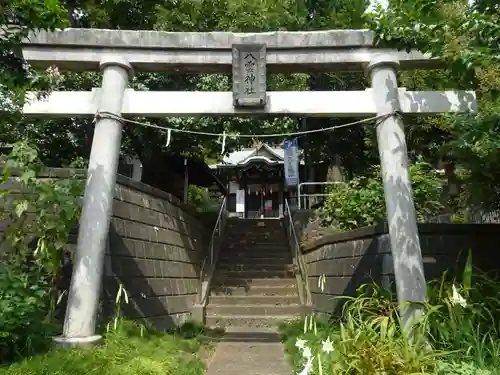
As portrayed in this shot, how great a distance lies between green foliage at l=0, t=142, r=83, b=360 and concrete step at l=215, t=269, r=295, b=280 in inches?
229

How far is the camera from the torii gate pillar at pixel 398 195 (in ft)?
17.7

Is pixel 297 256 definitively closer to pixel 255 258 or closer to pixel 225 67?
pixel 255 258

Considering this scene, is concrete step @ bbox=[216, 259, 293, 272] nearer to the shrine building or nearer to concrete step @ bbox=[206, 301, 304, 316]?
concrete step @ bbox=[206, 301, 304, 316]

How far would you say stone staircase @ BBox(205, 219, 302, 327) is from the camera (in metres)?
9.51

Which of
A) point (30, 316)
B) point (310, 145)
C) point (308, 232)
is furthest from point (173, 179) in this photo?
point (30, 316)

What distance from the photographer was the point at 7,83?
4.25 m

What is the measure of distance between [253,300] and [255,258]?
8.31ft

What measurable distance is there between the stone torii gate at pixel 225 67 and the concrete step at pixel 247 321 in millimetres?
4544

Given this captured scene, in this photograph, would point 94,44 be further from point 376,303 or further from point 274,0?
point 274,0

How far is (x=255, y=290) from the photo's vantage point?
10.5m

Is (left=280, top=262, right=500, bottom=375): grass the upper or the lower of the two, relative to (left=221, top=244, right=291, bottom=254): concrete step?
lower

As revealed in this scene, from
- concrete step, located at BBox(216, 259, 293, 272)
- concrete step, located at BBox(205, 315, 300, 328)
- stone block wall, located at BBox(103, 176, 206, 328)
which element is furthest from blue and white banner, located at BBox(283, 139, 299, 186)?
concrete step, located at BBox(205, 315, 300, 328)

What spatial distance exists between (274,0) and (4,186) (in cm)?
873

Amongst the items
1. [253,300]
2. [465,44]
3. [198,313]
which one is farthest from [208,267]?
[465,44]
